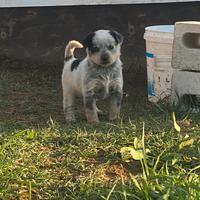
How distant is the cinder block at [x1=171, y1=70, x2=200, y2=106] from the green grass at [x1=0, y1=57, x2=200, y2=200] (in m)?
0.53

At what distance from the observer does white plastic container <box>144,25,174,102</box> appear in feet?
20.7

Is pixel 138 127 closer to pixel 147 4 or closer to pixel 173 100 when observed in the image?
pixel 173 100

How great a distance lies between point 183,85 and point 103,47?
98 cm

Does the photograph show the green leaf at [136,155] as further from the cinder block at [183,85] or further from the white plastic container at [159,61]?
the white plastic container at [159,61]

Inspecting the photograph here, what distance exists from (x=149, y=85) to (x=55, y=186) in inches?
130

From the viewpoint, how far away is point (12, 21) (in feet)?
27.9

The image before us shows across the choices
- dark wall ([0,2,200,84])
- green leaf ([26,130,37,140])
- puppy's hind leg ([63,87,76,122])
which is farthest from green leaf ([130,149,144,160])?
dark wall ([0,2,200,84])

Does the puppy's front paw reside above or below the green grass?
below

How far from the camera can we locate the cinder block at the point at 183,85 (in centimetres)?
568

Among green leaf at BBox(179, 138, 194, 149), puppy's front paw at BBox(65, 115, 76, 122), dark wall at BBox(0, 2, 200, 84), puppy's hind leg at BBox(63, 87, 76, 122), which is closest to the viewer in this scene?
green leaf at BBox(179, 138, 194, 149)

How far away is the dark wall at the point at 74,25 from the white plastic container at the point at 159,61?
1739 millimetres

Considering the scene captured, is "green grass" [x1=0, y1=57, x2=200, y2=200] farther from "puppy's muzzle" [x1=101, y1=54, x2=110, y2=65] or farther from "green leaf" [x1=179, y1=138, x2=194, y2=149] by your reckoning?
"puppy's muzzle" [x1=101, y1=54, x2=110, y2=65]

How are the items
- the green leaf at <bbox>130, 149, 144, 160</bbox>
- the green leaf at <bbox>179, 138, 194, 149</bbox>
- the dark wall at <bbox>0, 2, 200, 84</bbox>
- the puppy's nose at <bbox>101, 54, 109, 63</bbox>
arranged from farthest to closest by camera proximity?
the dark wall at <bbox>0, 2, 200, 84</bbox> → the puppy's nose at <bbox>101, 54, 109, 63</bbox> → the green leaf at <bbox>179, 138, 194, 149</bbox> → the green leaf at <bbox>130, 149, 144, 160</bbox>

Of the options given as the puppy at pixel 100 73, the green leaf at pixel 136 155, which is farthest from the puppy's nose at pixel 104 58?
the green leaf at pixel 136 155
